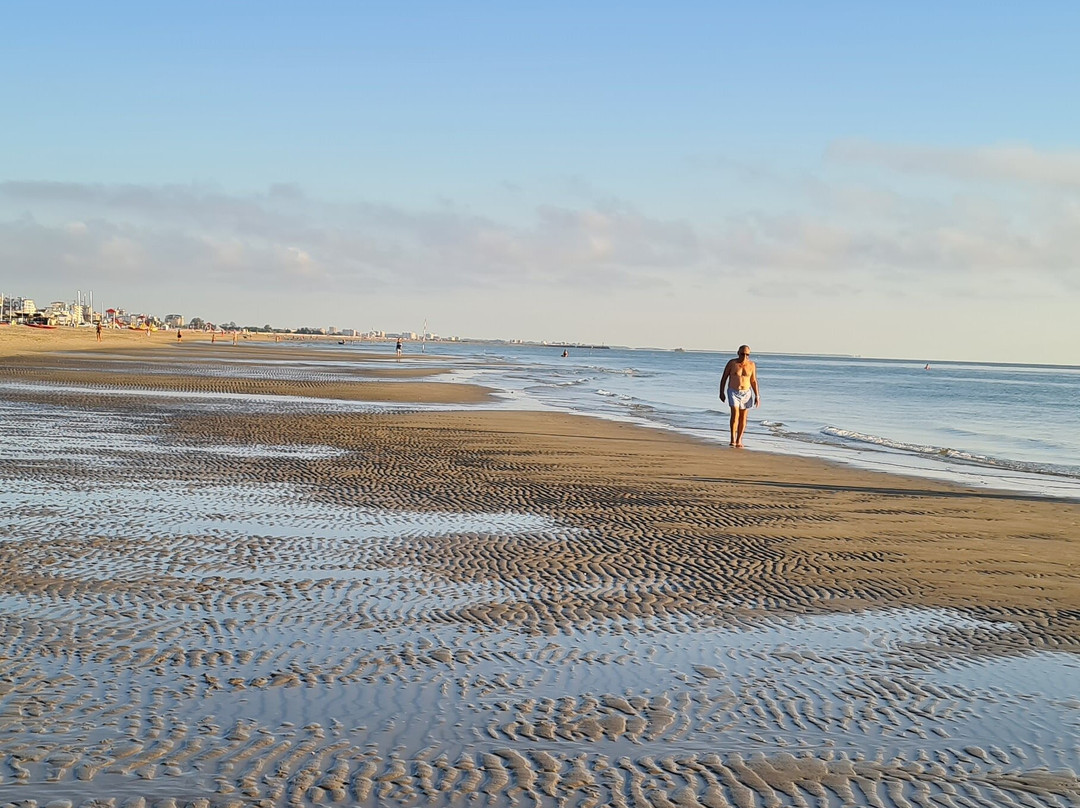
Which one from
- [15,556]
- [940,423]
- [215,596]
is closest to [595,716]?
[215,596]

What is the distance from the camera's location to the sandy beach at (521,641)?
177 inches

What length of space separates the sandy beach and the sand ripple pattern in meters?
0.02

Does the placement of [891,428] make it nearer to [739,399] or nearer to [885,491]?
[739,399]

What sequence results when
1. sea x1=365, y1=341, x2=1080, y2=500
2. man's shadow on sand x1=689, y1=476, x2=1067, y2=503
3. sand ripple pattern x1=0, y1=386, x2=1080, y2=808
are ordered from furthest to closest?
1. sea x1=365, y1=341, x2=1080, y2=500
2. man's shadow on sand x1=689, y1=476, x2=1067, y2=503
3. sand ripple pattern x1=0, y1=386, x2=1080, y2=808

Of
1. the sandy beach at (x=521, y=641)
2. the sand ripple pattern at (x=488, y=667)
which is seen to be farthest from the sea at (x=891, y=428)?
the sand ripple pattern at (x=488, y=667)

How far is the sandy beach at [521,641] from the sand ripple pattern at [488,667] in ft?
0.08

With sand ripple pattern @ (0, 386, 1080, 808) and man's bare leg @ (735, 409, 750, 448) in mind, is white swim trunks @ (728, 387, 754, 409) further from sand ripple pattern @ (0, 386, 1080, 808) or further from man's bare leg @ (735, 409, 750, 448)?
sand ripple pattern @ (0, 386, 1080, 808)

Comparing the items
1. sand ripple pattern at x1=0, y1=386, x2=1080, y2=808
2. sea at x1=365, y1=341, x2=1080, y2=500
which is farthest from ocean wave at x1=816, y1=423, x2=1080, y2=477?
sand ripple pattern at x1=0, y1=386, x2=1080, y2=808

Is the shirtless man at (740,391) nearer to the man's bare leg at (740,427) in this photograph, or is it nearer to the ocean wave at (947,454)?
the man's bare leg at (740,427)

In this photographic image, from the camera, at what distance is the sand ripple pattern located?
175 inches

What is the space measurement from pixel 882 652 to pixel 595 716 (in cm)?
247

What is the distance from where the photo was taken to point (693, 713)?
5.35 metres

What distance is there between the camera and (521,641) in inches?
258

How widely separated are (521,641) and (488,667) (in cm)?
62
